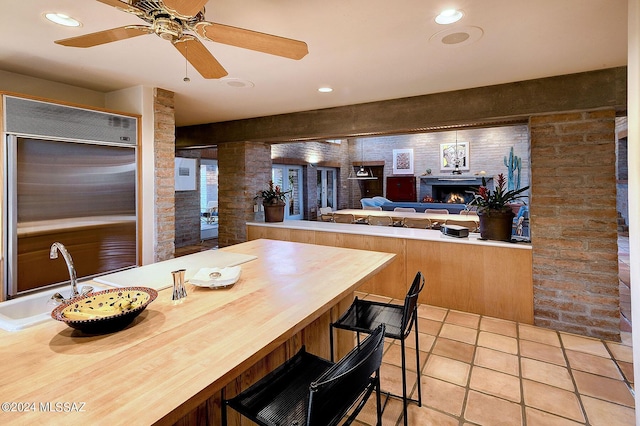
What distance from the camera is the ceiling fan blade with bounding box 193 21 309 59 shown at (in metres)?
1.43

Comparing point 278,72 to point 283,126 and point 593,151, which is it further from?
point 593,151

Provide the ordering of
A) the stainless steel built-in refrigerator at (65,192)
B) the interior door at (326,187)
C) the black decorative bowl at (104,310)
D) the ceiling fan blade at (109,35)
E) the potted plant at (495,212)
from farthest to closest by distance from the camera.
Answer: the interior door at (326,187) → the potted plant at (495,212) → the stainless steel built-in refrigerator at (65,192) → the ceiling fan blade at (109,35) → the black decorative bowl at (104,310)

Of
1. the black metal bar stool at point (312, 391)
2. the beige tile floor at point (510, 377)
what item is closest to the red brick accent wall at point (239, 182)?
the beige tile floor at point (510, 377)

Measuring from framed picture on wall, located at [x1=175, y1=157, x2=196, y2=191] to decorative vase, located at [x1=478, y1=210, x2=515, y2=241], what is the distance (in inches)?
216

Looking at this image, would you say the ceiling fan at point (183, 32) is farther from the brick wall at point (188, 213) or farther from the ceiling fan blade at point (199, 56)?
the brick wall at point (188, 213)

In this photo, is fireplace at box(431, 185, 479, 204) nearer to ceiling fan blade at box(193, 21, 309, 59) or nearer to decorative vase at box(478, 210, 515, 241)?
decorative vase at box(478, 210, 515, 241)

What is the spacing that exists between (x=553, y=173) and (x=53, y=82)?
4.70 metres

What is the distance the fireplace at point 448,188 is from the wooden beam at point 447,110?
662 cm

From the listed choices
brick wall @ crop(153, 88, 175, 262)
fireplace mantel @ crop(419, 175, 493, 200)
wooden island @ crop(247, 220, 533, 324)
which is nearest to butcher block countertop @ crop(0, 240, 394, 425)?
brick wall @ crop(153, 88, 175, 262)

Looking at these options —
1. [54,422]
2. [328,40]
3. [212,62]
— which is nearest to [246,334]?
[54,422]

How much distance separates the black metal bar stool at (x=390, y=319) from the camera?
5.42 ft

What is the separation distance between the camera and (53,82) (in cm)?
298

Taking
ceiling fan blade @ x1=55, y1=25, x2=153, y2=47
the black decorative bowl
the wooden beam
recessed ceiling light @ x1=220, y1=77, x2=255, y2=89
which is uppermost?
recessed ceiling light @ x1=220, y1=77, x2=255, y2=89

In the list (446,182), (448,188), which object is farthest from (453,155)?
(448,188)
